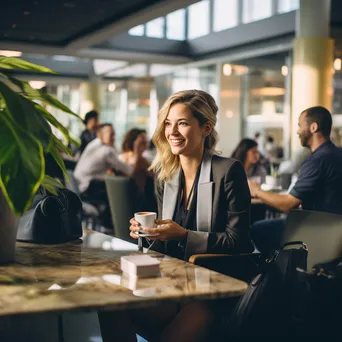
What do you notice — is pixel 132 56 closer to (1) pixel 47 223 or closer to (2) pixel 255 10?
(2) pixel 255 10

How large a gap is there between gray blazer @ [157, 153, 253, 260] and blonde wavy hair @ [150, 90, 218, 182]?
0.18 m

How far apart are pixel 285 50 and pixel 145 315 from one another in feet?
32.2

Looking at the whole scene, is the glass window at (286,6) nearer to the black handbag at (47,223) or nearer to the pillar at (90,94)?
the black handbag at (47,223)

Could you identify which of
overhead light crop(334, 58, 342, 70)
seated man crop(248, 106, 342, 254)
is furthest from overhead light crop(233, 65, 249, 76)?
seated man crop(248, 106, 342, 254)

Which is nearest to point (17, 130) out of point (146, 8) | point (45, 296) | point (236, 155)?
point (45, 296)

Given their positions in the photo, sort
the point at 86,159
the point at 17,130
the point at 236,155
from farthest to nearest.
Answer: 1. the point at 86,159
2. the point at 236,155
3. the point at 17,130

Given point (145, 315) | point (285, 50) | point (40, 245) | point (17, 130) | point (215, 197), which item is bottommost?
point (145, 315)

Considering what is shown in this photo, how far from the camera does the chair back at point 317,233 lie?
2350mm

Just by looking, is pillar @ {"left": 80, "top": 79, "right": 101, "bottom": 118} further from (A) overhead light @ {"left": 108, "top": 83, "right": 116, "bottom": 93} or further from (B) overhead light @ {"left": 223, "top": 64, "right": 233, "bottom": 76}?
(B) overhead light @ {"left": 223, "top": 64, "right": 233, "bottom": 76}

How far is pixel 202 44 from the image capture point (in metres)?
13.4

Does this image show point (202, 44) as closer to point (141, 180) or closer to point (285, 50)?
point (285, 50)

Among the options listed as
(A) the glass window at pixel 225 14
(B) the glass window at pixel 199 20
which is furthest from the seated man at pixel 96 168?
(B) the glass window at pixel 199 20

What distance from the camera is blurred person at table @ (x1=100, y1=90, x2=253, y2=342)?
235 cm

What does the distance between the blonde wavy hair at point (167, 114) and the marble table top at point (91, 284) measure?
79 cm
